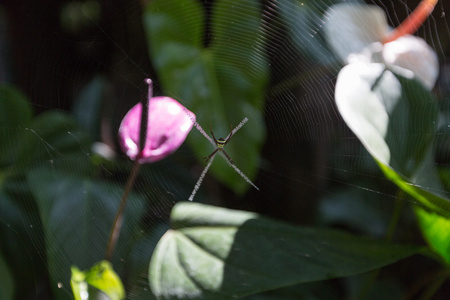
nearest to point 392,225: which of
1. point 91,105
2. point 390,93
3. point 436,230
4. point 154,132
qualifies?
point 436,230

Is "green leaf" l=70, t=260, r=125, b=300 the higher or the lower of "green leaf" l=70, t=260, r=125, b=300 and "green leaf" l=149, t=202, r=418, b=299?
the lower

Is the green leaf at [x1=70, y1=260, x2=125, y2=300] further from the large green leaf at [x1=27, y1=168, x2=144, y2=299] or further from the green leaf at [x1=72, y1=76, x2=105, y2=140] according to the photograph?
the green leaf at [x1=72, y1=76, x2=105, y2=140]

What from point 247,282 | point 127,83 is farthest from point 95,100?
point 247,282

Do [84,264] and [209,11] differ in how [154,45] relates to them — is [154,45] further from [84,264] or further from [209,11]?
[84,264]

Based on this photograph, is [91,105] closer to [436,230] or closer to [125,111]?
[125,111]

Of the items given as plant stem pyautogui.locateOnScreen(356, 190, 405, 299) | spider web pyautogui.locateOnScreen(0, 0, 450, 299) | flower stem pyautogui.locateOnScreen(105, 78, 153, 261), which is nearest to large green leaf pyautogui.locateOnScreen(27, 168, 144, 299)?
spider web pyautogui.locateOnScreen(0, 0, 450, 299)

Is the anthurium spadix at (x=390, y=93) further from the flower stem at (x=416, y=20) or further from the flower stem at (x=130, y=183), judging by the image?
the flower stem at (x=130, y=183)
